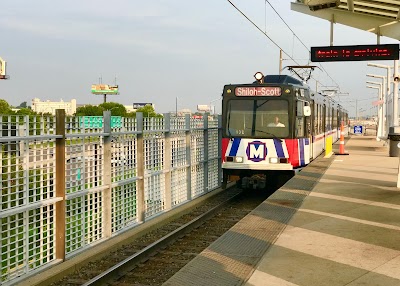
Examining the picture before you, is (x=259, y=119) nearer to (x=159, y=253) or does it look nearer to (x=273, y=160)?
(x=273, y=160)

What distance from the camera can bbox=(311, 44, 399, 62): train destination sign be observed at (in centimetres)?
1434

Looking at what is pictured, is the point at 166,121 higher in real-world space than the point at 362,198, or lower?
higher

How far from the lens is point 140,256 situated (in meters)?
7.62

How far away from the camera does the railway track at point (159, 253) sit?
22.0 feet

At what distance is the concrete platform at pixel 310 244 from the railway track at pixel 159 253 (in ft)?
2.73

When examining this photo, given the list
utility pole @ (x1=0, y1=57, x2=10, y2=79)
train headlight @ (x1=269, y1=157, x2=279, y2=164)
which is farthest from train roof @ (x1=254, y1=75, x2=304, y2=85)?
utility pole @ (x1=0, y1=57, x2=10, y2=79)

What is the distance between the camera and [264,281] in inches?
215

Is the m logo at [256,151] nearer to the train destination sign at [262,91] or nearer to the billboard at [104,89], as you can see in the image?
the train destination sign at [262,91]

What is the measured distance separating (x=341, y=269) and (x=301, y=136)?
8.85m

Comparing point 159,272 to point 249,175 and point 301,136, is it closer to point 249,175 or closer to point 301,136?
point 249,175

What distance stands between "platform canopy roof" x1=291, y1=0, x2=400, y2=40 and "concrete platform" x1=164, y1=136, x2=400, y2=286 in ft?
13.6

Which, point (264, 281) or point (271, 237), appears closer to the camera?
point (264, 281)

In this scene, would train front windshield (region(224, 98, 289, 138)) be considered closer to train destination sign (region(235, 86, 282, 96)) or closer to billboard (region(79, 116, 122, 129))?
train destination sign (region(235, 86, 282, 96))

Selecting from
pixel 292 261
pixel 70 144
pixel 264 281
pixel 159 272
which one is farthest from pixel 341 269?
pixel 70 144
